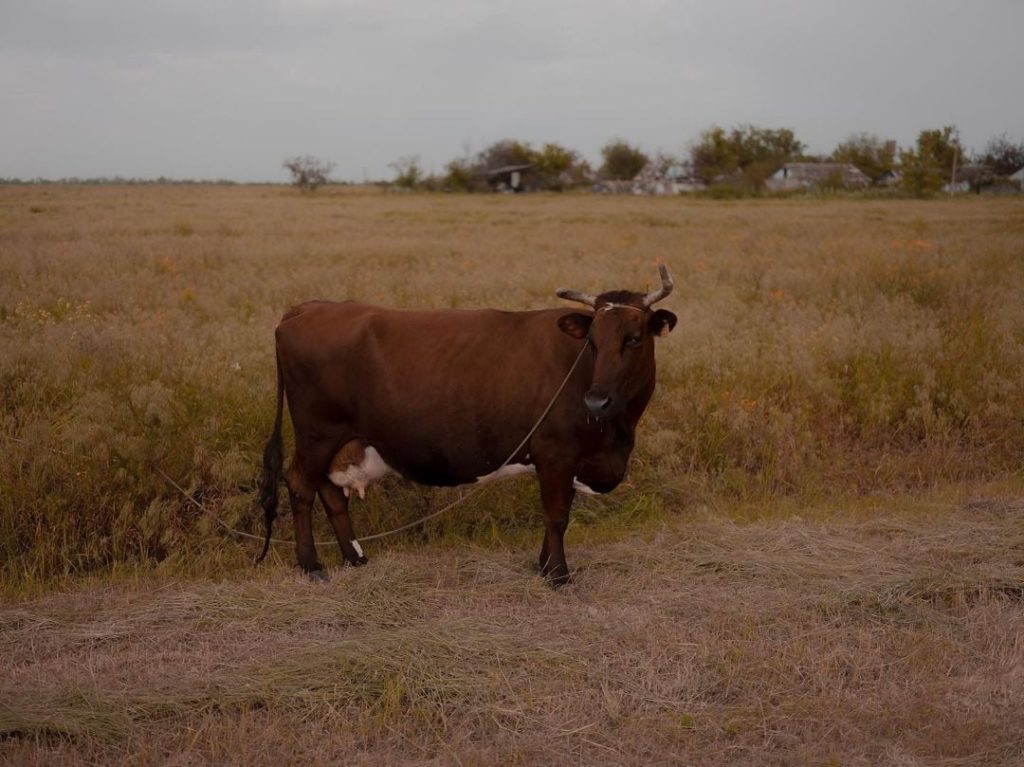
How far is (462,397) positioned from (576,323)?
810mm

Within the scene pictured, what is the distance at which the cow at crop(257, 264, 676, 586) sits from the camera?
5383 mm

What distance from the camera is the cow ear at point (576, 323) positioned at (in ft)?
17.4

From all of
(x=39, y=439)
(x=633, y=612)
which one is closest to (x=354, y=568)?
(x=633, y=612)

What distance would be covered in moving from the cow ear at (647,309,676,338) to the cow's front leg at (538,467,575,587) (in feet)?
3.06

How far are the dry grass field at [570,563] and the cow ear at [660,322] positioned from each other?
4.47 feet

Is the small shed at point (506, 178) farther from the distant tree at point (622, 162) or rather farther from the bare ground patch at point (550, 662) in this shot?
the bare ground patch at point (550, 662)

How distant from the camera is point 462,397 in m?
5.62

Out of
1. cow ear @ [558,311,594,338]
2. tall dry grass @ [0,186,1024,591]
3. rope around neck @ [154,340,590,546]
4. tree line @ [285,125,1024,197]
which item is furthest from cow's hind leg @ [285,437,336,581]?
tree line @ [285,125,1024,197]

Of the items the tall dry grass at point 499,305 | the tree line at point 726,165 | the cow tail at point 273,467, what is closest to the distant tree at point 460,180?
the tree line at point 726,165

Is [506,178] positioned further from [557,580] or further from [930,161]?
[557,580]

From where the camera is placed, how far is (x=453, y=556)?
5.91 metres

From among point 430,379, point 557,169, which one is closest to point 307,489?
point 430,379

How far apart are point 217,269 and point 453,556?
10490 millimetres

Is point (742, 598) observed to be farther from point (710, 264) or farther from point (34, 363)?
point (710, 264)
